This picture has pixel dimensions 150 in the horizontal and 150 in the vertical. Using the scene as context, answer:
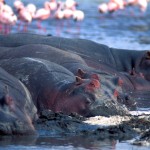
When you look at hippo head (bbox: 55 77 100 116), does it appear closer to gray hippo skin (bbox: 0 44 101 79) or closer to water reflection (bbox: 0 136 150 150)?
water reflection (bbox: 0 136 150 150)

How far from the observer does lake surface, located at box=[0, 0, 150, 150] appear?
22.7ft

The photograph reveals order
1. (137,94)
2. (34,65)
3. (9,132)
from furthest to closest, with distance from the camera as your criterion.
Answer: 1. (137,94)
2. (34,65)
3. (9,132)

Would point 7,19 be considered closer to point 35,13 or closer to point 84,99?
point 35,13

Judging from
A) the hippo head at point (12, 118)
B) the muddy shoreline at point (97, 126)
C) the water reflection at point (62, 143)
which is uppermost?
the hippo head at point (12, 118)

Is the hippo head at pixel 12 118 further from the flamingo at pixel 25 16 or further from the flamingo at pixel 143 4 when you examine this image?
the flamingo at pixel 143 4

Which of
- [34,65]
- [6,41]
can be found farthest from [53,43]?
[34,65]

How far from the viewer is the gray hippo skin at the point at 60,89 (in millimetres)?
8164

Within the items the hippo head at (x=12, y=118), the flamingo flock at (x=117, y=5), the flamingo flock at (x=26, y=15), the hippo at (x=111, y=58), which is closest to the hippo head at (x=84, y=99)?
the hippo head at (x=12, y=118)

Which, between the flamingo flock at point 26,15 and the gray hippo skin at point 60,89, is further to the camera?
the flamingo flock at point 26,15

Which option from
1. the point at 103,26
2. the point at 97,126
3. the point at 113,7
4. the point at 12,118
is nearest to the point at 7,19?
the point at 103,26

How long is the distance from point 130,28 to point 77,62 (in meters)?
13.7

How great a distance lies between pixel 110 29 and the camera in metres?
23.3

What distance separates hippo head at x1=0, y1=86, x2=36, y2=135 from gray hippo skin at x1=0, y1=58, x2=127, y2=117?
1.06m

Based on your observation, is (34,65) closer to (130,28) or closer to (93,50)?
(93,50)
